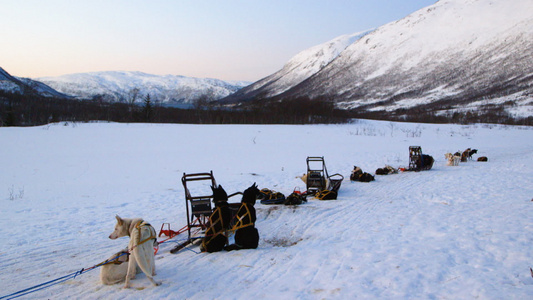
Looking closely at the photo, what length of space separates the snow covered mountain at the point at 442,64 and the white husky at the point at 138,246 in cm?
8096

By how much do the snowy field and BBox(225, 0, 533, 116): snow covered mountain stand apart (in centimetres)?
7272

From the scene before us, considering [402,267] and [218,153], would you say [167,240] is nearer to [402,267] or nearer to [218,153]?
[402,267]

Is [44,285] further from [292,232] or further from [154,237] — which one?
[292,232]

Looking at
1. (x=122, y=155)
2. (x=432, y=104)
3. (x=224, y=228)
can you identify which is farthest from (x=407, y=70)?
(x=224, y=228)

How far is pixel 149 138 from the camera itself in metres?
24.1

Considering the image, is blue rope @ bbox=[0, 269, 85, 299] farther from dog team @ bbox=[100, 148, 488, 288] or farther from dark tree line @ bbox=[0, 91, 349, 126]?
dark tree line @ bbox=[0, 91, 349, 126]

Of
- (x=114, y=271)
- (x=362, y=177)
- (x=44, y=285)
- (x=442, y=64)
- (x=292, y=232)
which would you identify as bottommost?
(x=44, y=285)

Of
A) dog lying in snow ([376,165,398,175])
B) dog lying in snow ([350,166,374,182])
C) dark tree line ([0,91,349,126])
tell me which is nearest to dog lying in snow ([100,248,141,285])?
dog lying in snow ([350,166,374,182])

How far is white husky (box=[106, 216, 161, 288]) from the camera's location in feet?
13.5

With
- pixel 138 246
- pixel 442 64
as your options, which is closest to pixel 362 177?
pixel 138 246

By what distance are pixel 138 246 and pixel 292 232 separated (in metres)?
3.28

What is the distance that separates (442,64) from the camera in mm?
123625

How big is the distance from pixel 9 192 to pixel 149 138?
45.7ft

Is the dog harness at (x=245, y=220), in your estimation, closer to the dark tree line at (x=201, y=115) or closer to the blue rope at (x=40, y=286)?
the blue rope at (x=40, y=286)
